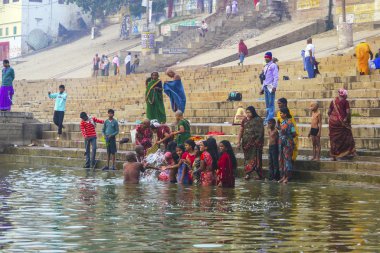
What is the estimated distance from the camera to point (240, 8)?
43.9 m

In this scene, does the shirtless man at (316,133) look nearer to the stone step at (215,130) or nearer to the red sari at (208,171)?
the stone step at (215,130)

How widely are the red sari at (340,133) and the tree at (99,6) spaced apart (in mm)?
37313

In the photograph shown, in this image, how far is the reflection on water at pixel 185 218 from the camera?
8.96 m

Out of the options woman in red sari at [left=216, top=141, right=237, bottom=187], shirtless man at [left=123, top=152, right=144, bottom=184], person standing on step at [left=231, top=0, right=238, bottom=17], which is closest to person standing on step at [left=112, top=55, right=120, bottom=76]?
person standing on step at [left=231, top=0, right=238, bottom=17]

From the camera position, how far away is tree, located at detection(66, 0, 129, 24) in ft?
174

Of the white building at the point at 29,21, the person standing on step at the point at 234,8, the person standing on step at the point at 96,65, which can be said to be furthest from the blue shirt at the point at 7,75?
the white building at the point at 29,21

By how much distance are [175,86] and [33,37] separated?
125ft

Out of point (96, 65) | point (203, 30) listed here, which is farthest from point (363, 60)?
point (96, 65)

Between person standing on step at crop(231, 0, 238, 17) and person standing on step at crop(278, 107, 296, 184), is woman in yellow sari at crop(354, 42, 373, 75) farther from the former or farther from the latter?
person standing on step at crop(231, 0, 238, 17)

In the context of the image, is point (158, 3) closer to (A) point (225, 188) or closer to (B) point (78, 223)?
(A) point (225, 188)

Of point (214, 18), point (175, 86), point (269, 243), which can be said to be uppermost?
point (214, 18)

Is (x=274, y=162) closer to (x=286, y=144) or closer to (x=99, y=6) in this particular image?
(x=286, y=144)

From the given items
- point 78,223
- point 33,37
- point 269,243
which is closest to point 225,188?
point 78,223

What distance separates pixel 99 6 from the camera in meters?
54.4
